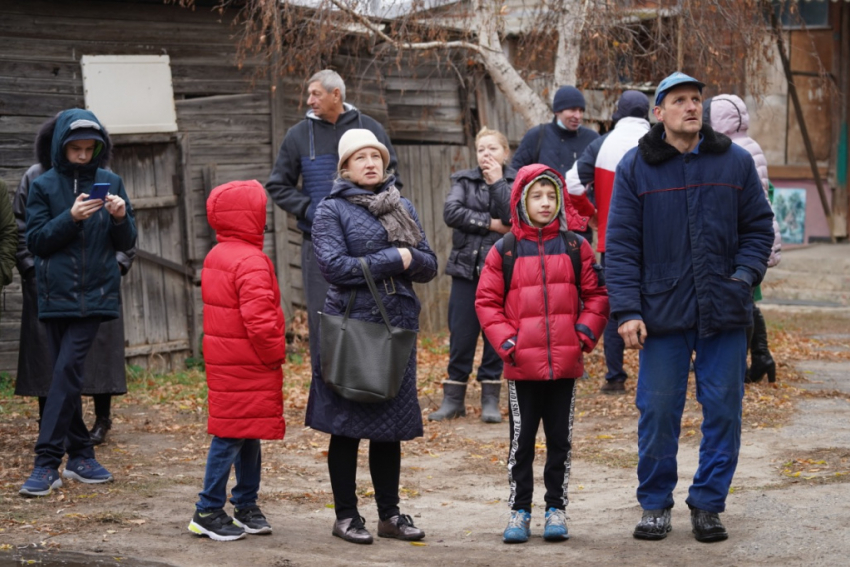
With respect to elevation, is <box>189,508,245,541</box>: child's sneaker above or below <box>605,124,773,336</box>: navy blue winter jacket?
below

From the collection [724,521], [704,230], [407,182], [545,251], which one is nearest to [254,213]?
[545,251]

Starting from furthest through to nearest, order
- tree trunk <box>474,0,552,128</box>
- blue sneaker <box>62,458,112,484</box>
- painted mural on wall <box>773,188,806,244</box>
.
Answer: painted mural on wall <box>773,188,806,244</box> → tree trunk <box>474,0,552,128</box> → blue sneaker <box>62,458,112,484</box>

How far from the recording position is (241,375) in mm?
5375

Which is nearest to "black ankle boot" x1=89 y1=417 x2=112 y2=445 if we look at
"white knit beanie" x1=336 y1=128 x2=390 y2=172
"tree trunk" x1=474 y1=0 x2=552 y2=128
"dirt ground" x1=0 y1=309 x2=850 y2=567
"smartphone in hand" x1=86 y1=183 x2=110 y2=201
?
"dirt ground" x1=0 y1=309 x2=850 y2=567

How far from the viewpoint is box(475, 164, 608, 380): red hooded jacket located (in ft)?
17.4

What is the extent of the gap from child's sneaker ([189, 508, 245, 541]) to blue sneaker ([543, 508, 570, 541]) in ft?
4.79

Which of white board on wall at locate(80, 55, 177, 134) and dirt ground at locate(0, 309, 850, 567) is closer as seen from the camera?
dirt ground at locate(0, 309, 850, 567)

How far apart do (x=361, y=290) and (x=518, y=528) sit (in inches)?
52.6

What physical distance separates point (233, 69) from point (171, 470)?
5.43m

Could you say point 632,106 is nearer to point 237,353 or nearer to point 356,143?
point 356,143

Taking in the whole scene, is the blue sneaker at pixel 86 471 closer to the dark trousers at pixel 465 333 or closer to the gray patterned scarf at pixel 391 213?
the gray patterned scarf at pixel 391 213

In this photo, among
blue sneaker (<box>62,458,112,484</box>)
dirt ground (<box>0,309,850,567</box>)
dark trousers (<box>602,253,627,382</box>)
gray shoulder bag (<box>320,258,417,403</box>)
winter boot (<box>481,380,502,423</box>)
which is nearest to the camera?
dirt ground (<box>0,309,850,567</box>)

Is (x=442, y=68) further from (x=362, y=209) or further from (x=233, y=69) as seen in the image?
(x=362, y=209)

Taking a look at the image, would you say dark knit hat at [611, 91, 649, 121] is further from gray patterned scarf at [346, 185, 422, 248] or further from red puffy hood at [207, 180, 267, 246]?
red puffy hood at [207, 180, 267, 246]
